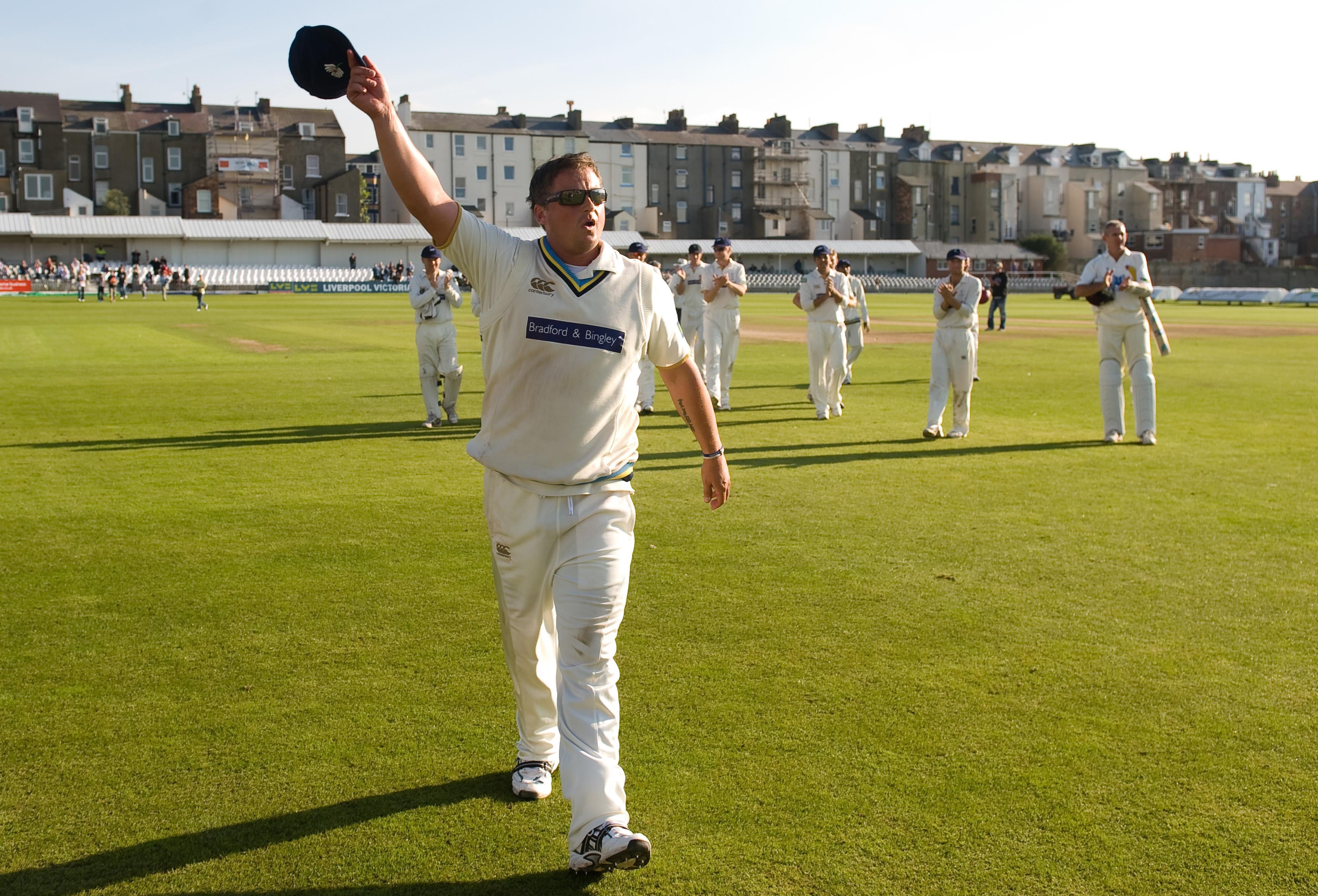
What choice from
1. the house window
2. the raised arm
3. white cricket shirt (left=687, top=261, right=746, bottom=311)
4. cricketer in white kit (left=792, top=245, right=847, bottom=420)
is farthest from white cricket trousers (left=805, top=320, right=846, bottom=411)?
the house window

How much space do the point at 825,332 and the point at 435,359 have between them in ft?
17.5

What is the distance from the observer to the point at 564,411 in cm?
429

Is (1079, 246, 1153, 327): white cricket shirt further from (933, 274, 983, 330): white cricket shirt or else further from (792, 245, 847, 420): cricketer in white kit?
(792, 245, 847, 420): cricketer in white kit

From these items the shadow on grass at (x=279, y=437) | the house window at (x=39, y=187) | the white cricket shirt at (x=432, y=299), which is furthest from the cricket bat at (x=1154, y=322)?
the house window at (x=39, y=187)

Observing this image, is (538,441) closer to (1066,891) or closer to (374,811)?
(374,811)

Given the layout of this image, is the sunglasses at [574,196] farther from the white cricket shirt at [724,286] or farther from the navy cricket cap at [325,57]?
the white cricket shirt at [724,286]

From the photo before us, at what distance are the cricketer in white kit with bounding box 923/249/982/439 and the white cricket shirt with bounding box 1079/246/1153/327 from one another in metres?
1.38

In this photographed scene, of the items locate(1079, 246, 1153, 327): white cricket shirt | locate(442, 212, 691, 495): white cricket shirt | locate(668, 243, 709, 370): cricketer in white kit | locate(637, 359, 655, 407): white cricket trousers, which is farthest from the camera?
locate(668, 243, 709, 370): cricketer in white kit

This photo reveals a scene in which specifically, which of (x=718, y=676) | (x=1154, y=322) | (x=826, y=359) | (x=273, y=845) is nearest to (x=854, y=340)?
(x=826, y=359)

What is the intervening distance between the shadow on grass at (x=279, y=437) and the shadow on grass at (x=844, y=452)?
278cm

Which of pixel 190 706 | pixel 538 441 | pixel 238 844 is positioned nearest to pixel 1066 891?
pixel 538 441

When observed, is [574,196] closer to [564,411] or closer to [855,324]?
[564,411]

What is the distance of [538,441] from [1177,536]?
645cm

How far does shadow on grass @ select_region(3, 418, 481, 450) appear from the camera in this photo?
540 inches
